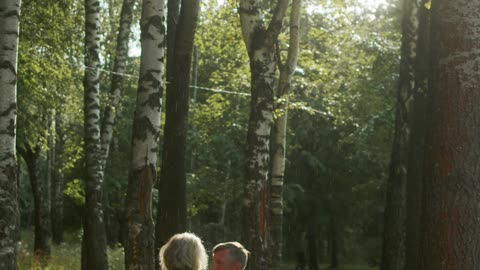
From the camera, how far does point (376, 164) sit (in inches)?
1628

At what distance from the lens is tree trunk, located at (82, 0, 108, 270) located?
757 inches

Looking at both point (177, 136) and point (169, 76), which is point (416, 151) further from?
point (169, 76)

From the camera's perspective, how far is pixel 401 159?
1734 cm

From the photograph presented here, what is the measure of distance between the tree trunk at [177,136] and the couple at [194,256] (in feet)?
28.9

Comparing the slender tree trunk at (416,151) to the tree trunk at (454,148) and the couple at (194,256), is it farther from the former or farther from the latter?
the couple at (194,256)

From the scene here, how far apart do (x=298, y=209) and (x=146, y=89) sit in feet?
109

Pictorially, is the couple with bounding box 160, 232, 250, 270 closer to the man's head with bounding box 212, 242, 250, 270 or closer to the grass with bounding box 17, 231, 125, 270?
the man's head with bounding box 212, 242, 250, 270

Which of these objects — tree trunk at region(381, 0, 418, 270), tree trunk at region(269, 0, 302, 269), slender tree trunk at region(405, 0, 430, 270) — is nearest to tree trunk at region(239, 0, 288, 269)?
slender tree trunk at region(405, 0, 430, 270)

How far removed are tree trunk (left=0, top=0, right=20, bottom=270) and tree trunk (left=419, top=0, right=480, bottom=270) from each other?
6.13 m

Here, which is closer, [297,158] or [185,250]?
[185,250]

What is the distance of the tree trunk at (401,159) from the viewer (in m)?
17.0

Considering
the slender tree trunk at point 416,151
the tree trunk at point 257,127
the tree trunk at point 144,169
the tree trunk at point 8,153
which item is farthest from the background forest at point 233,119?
the tree trunk at point 8,153

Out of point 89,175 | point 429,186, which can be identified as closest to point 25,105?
point 89,175

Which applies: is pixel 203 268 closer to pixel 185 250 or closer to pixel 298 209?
pixel 185 250
